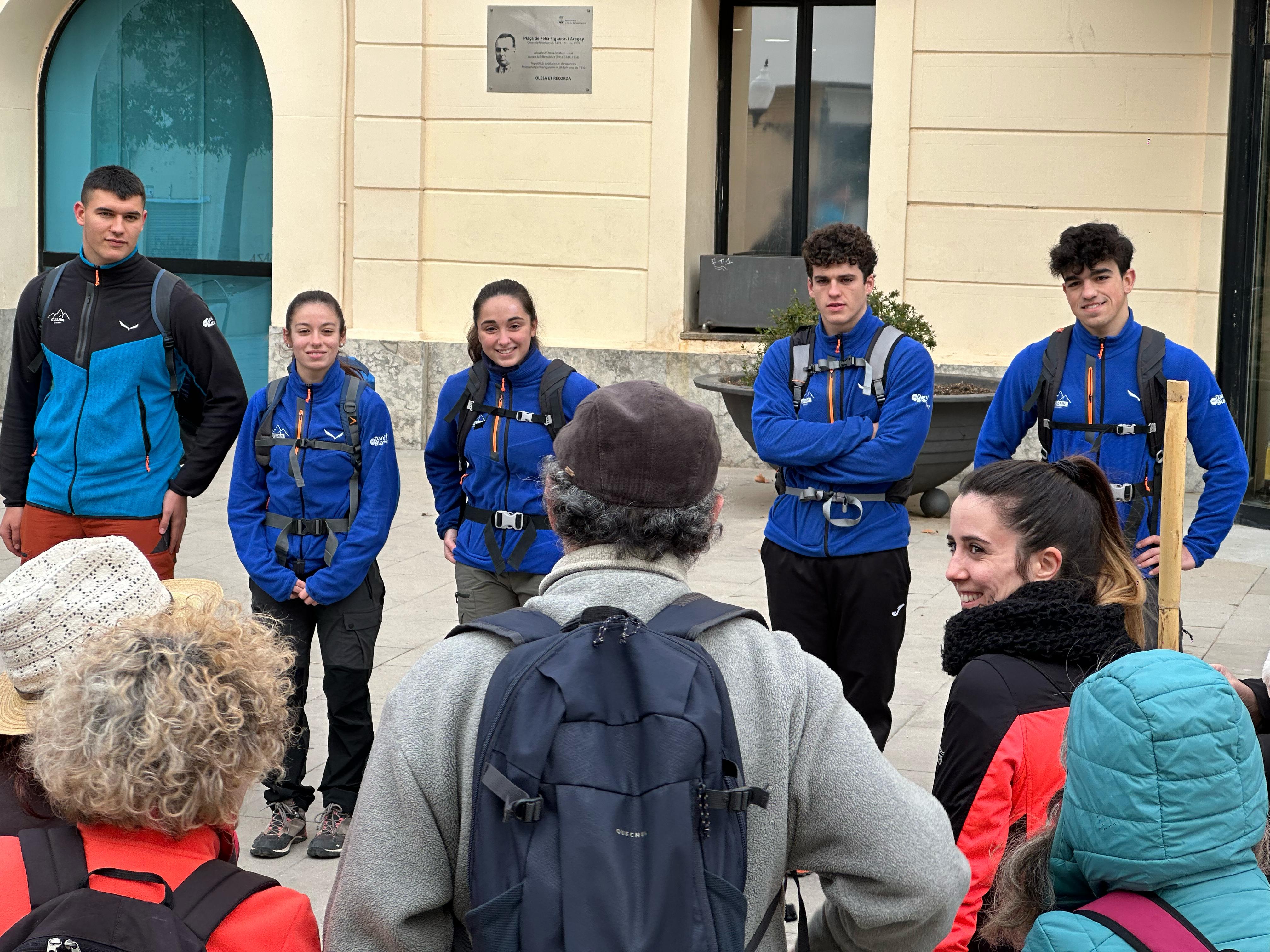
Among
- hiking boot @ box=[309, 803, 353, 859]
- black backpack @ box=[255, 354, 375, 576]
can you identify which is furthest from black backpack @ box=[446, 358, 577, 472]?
hiking boot @ box=[309, 803, 353, 859]

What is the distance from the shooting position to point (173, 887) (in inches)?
72.1

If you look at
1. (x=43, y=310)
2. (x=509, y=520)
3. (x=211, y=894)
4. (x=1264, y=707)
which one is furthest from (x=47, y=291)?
(x=1264, y=707)

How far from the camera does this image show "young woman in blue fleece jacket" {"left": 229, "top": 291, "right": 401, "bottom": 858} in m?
4.50

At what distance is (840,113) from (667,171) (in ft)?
5.80

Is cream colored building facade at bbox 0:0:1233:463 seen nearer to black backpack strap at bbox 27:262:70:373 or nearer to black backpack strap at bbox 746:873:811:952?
black backpack strap at bbox 27:262:70:373

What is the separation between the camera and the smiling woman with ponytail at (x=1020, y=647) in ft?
7.39

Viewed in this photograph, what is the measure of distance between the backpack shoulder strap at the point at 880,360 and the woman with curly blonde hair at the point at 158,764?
3.09 m

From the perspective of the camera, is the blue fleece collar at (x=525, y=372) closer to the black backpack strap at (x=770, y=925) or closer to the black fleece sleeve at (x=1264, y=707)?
the black fleece sleeve at (x=1264, y=707)

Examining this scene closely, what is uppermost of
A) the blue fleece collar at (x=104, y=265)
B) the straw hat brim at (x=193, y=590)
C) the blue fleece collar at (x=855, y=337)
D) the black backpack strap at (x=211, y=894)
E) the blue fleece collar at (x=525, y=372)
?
the blue fleece collar at (x=104, y=265)

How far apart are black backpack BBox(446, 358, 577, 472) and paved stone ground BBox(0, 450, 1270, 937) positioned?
133 cm

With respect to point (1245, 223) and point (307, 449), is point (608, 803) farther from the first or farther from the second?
point (1245, 223)

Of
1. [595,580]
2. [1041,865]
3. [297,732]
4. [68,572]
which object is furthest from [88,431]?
[1041,865]

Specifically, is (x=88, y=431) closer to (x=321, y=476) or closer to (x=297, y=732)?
(x=321, y=476)

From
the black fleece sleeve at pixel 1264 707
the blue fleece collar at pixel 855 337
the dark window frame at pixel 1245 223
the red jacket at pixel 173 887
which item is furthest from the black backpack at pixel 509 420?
the dark window frame at pixel 1245 223
